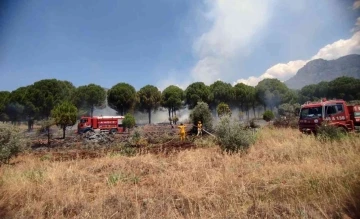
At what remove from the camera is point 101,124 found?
34844 millimetres

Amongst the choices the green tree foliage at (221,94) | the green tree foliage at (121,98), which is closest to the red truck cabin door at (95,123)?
the green tree foliage at (121,98)

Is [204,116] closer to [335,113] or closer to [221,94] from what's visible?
[335,113]

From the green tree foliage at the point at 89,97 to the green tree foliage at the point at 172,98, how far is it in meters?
14.0

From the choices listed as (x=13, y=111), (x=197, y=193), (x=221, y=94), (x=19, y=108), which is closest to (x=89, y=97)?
(x=19, y=108)

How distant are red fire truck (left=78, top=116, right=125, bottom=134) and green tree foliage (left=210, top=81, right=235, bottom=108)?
28404 millimetres

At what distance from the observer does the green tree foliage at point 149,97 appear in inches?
2253

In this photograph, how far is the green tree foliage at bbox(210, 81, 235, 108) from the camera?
58.4m

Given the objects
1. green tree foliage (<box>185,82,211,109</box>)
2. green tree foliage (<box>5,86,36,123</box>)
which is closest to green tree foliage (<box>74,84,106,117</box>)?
green tree foliage (<box>5,86,36,123</box>)

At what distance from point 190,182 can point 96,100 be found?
172 ft

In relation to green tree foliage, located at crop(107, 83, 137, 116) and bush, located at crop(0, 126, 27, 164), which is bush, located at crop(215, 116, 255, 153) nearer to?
bush, located at crop(0, 126, 27, 164)

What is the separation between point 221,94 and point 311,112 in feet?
150

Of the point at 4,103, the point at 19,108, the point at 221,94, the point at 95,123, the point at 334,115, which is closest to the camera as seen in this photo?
the point at 334,115

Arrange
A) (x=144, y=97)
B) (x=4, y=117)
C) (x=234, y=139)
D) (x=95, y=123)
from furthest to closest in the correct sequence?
(x=144, y=97), (x=4, y=117), (x=95, y=123), (x=234, y=139)

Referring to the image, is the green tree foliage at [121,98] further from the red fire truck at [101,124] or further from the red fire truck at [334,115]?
the red fire truck at [334,115]
